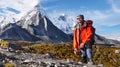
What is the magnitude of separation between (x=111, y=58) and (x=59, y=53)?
16.5 feet

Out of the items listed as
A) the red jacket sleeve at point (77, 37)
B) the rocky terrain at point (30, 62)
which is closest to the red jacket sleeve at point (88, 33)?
the red jacket sleeve at point (77, 37)

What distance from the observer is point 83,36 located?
67.3ft

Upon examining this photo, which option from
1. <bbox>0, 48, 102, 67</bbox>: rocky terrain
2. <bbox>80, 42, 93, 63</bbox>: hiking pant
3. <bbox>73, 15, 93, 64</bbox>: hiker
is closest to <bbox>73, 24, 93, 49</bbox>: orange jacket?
<bbox>73, 15, 93, 64</bbox>: hiker

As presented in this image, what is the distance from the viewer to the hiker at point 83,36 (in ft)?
66.2

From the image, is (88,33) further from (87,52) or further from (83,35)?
(87,52)

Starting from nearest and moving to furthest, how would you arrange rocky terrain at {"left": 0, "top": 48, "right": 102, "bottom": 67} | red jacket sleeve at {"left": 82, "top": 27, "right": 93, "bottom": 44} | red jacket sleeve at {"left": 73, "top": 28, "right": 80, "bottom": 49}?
rocky terrain at {"left": 0, "top": 48, "right": 102, "bottom": 67}
red jacket sleeve at {"left": 82, "top": 27, "right": 93, "bottom": 44}
red jacket sleeve at {"left": 73, "top": 28, "right": 80, "bottom": 49}

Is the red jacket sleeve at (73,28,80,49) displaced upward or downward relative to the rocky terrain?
upward

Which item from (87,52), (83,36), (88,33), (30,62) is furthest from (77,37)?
(30,62)

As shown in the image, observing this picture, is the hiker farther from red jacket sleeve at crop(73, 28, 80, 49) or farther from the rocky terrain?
the rocky terrain

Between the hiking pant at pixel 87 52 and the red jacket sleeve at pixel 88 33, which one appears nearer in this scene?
the red jacket sleeve at pixel 88 33

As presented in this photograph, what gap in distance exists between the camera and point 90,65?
63.3 feet

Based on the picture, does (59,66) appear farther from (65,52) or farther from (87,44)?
(65,52)

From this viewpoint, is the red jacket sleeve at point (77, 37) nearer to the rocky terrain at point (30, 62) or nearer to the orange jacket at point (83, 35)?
the orange jacket at point (83, 35)

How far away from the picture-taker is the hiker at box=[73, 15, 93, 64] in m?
20.2
